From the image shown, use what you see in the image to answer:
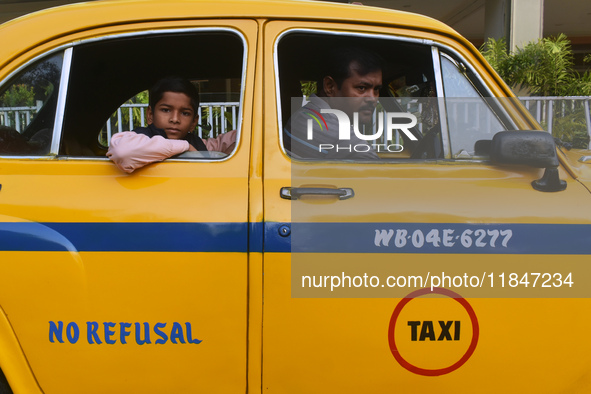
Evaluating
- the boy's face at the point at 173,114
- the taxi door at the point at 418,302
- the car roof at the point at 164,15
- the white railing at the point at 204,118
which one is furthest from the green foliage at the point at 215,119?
the taxi door at the point at 418,302

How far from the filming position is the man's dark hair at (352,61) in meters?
2.33

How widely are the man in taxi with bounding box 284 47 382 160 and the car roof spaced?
32 cm

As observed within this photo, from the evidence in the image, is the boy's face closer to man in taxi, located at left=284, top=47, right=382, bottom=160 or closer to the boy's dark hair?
the boy's dark hair

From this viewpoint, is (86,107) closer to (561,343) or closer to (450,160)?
(450,160)

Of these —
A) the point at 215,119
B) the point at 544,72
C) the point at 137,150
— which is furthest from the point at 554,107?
the point at 137,150

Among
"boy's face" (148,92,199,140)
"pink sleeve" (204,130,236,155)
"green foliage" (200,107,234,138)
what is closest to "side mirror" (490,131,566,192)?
"pink sleeve" (204,130,236,155)

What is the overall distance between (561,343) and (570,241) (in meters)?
0.35

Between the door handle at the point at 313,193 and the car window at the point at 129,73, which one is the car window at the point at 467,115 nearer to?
the door handle at the point at 313,193

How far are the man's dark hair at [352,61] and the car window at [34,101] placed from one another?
1.19 m

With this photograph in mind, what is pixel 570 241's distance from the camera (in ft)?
5.90

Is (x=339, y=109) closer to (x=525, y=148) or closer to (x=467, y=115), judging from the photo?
(x=467, y=115)

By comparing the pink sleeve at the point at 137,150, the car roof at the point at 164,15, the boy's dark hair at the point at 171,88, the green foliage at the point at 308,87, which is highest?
the car roof at the point at 164,15

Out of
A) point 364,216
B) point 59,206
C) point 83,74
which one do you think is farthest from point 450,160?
point 83,74

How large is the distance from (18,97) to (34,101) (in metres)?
0.06
